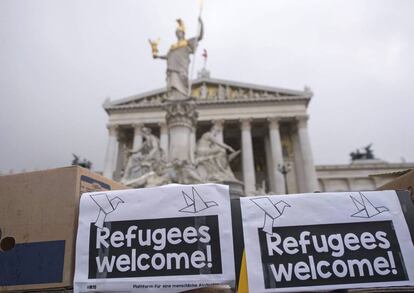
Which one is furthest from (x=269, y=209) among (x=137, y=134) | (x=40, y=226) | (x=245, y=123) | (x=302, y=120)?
(x=302, y=120)

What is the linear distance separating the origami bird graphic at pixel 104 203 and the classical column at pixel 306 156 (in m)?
31.5

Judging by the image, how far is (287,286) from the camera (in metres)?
1.91

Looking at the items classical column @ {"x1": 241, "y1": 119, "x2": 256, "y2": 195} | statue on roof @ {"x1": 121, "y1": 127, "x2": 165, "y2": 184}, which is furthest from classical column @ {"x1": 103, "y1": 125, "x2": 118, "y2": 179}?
statue on roof @ {"x1": 121, "y1": 127, "x2": 165, "y2": 184}

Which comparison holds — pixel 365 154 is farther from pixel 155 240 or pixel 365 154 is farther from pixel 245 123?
pixel 155 240

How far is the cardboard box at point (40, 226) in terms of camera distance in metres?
2.00

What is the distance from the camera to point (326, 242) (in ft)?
6.61

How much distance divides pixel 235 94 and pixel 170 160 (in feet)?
97.8

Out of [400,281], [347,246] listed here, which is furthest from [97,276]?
[400,281]

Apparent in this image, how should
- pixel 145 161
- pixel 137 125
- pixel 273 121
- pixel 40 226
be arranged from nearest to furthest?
pixel 40 226
pixel 145 161
pixel 273 121
pixel 137 125

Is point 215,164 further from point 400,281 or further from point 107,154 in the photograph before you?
point 107,154

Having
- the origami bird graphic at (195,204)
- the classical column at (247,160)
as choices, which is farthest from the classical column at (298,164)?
the origami bird graphic at (195,204)

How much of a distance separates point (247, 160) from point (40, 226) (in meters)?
31.5

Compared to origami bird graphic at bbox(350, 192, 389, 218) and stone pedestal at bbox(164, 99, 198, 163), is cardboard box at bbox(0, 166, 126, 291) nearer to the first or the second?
origami bird graphic at bbox(350, 192, 389, 218)

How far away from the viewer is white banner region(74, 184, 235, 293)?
1938 millimetres
